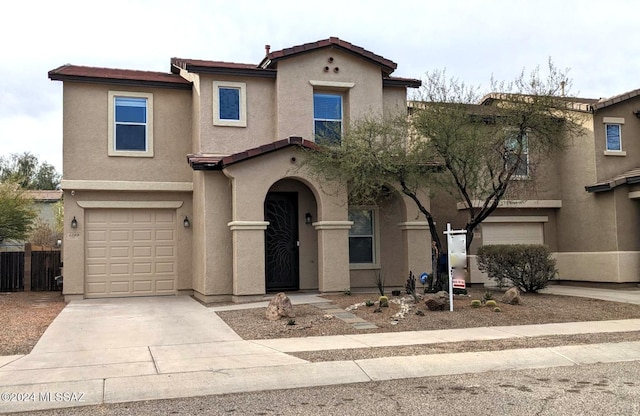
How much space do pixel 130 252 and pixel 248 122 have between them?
16.4ft

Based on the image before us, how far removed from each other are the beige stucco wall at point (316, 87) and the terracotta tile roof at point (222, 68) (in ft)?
1.70

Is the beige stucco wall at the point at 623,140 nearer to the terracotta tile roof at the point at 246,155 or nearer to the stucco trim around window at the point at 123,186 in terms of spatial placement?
the terracotta tile roof at the point at 246,155

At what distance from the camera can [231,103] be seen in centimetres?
1670

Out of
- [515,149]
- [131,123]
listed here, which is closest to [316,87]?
[131,123]

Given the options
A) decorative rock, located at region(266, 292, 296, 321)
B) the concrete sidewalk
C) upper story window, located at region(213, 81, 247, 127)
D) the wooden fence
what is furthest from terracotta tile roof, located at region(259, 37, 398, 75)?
the wooden fence

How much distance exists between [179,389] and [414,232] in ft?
32.5

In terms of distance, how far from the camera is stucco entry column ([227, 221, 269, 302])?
14352 mm

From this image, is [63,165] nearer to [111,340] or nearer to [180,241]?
[180,241]

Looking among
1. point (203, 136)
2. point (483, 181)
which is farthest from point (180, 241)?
point (483, 181)

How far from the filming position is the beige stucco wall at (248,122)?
1620 centimetres

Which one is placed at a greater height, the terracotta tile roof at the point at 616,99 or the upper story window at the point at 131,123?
the terracotta tile roof at the point at 616,99

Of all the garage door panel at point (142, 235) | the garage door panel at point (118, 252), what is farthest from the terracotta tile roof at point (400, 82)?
the garage door panel at point (118, 252)

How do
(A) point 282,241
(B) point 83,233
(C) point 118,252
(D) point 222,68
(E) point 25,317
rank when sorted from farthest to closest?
(C) point 118,252
(B) point 83,233
(A) point 282,241
(D) point 222,68
(E) point 25,317

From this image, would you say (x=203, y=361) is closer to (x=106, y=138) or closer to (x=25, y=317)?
(x=25, y=317)
